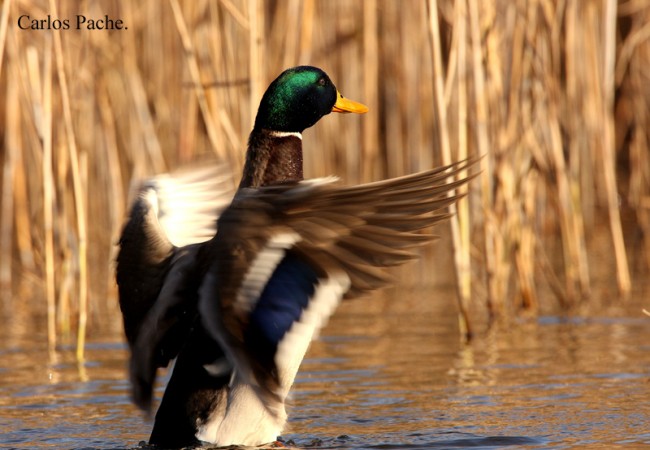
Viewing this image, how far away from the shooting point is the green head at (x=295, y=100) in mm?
4738

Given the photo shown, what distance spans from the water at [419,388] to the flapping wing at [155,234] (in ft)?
1.78

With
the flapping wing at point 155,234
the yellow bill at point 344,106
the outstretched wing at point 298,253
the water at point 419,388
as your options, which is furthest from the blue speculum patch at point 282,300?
the yellow bill at point 344,106

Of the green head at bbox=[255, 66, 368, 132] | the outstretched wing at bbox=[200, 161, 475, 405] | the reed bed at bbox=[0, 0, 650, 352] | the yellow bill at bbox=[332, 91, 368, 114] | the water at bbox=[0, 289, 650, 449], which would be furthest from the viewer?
the reed bed at bbox=[0, 0, 650, 352]

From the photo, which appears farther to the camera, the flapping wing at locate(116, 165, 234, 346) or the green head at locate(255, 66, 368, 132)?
the green head at locate(255, 66, 368, 132)

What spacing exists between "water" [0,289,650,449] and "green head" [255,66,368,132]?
1143 mm

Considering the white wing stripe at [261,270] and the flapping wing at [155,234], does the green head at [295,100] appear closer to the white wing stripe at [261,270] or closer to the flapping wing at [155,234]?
the flapping wing at [155,234]

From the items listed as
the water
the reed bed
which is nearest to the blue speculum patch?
the water

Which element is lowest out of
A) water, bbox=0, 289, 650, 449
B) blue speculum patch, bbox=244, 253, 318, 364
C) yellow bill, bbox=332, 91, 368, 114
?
water, bbox=0, 289, 650, 449

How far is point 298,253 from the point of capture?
3586 millimetres

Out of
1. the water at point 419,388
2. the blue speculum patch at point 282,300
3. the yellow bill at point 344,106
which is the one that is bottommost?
the water at point 419,388

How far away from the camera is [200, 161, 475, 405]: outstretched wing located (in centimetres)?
345

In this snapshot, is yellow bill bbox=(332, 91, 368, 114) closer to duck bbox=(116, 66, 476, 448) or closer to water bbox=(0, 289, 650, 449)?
duck bbox=(116, 66, 476, 448)

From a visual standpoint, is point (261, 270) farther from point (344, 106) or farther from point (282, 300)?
point (344, 106)

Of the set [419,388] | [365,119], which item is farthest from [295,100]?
[365,119]
